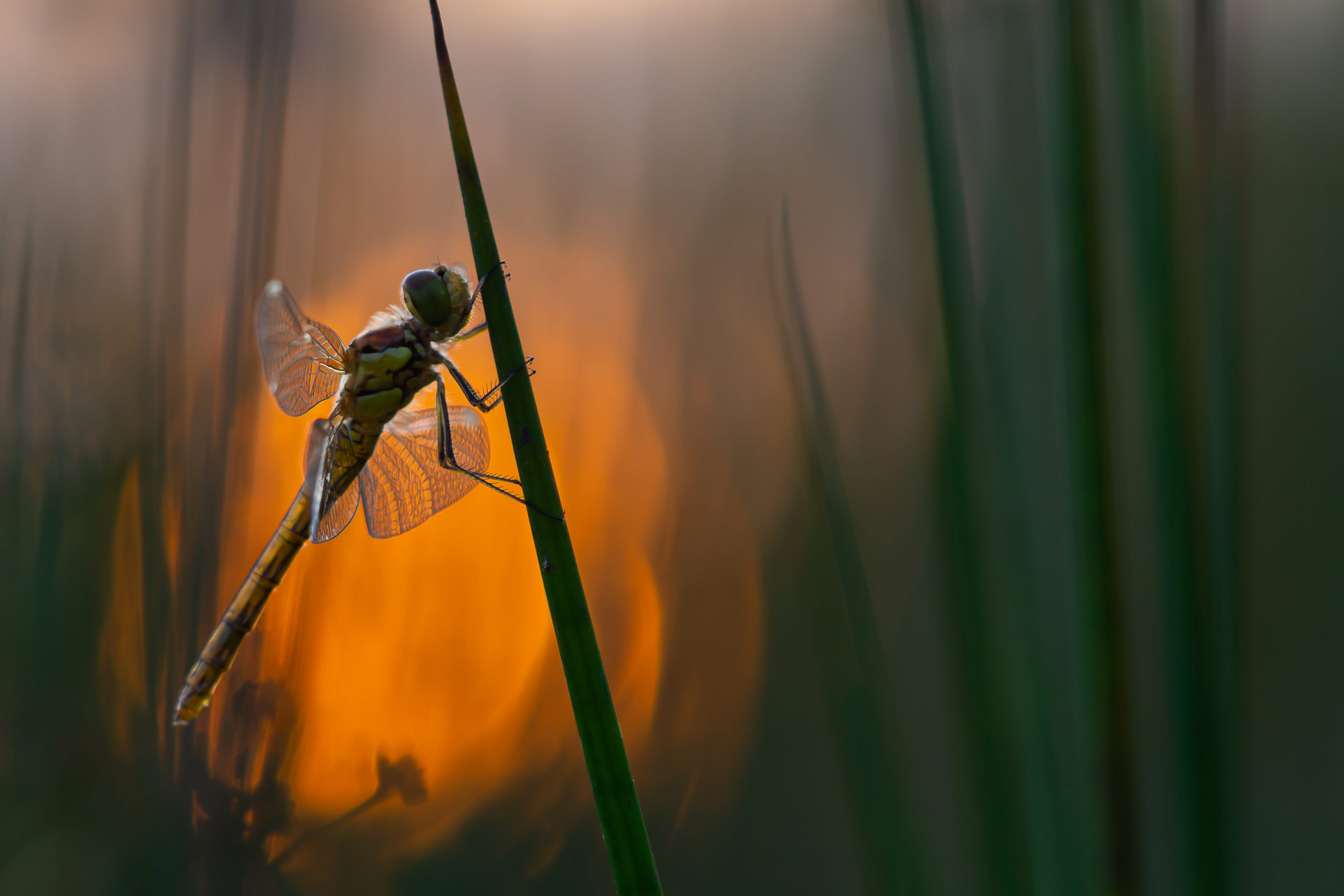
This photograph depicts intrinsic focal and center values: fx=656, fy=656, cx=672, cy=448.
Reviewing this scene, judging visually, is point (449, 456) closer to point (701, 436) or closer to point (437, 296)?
point (437, 296)

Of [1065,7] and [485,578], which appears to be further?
[485,578]

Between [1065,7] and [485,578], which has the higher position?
[1065,7]

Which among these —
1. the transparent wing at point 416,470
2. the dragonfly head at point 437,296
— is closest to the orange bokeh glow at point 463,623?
the transparent wing at point 416,470

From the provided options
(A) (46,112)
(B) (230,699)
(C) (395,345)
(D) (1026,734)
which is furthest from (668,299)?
(A) (46,112)

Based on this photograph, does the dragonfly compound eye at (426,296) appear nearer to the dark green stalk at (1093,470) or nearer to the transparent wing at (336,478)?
the transparent wing at (336,478)

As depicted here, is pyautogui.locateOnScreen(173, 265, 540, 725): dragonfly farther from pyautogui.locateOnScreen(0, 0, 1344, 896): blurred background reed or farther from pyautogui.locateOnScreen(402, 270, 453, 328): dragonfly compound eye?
pyautogui.locateOnScreen(0, 0, 1344, 896): blurred background reed

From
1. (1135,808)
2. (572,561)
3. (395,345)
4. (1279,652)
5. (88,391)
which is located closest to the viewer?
(572,561)

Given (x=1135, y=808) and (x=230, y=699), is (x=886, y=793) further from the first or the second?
(x=230, y=699)

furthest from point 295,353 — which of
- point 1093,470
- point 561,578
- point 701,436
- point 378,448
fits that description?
point 1093,470
